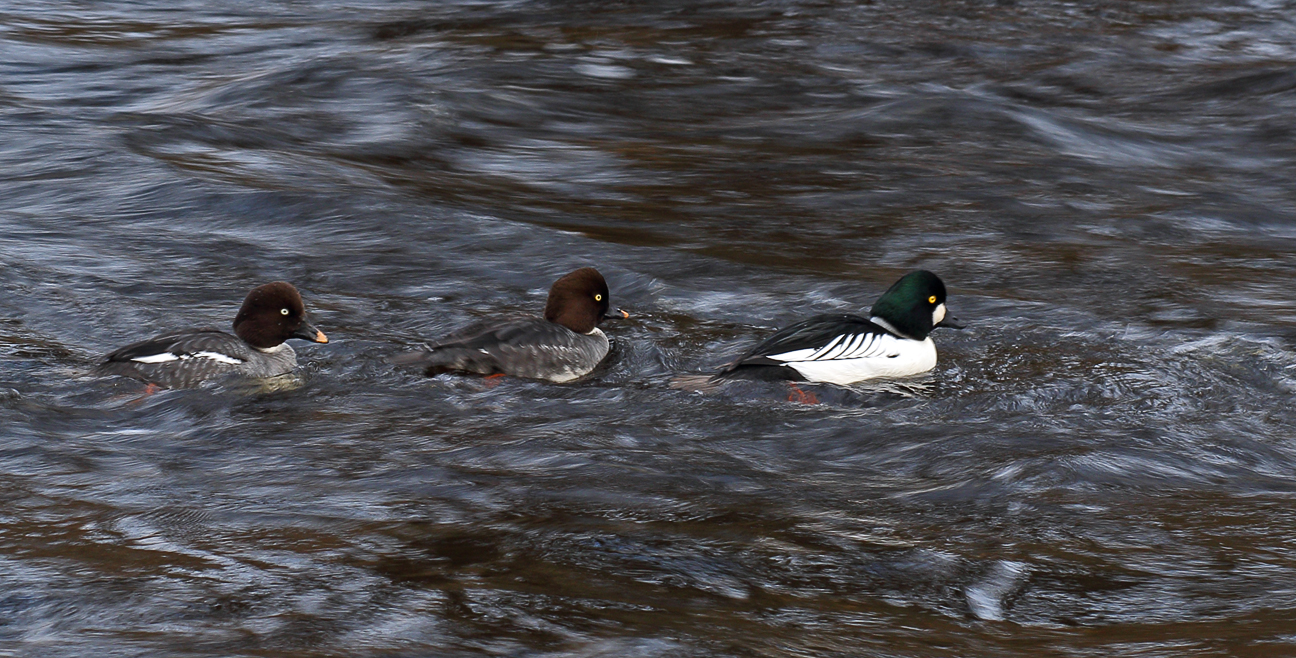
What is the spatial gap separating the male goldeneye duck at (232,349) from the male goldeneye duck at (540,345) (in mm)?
579

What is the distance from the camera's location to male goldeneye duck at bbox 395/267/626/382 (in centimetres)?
693

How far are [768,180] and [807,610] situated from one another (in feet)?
24.5

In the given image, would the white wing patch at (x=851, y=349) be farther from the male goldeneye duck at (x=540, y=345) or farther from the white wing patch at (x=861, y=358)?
the male goldeneye duck at (x=540, y=345)

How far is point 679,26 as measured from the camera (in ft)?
55.4

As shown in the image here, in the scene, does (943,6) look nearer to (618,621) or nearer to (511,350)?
(511,350)

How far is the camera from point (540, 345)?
708 centimetres

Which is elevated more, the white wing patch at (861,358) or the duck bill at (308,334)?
the duck bill at (308,334)

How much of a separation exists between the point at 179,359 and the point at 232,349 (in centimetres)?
27

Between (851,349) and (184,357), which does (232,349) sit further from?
(851,349)

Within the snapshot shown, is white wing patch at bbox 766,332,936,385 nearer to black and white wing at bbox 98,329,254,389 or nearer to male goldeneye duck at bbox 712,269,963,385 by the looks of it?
male goldeneye duck at bbox 712,269,963,385

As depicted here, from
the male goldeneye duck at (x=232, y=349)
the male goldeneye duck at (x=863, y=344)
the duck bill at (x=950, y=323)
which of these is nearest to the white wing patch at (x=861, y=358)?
the male goldeneye duck at (x=863, y=344)

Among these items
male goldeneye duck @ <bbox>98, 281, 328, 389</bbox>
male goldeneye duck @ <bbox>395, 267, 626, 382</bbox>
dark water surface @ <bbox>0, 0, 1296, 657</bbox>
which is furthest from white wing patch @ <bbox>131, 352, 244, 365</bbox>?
male goldeneye duck @ <bbox>395, 267, 626, 382</bbox>

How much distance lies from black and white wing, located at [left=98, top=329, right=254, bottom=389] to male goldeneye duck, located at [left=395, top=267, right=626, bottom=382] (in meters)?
0.77

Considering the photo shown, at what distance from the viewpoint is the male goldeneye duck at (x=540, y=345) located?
22.7 feet
